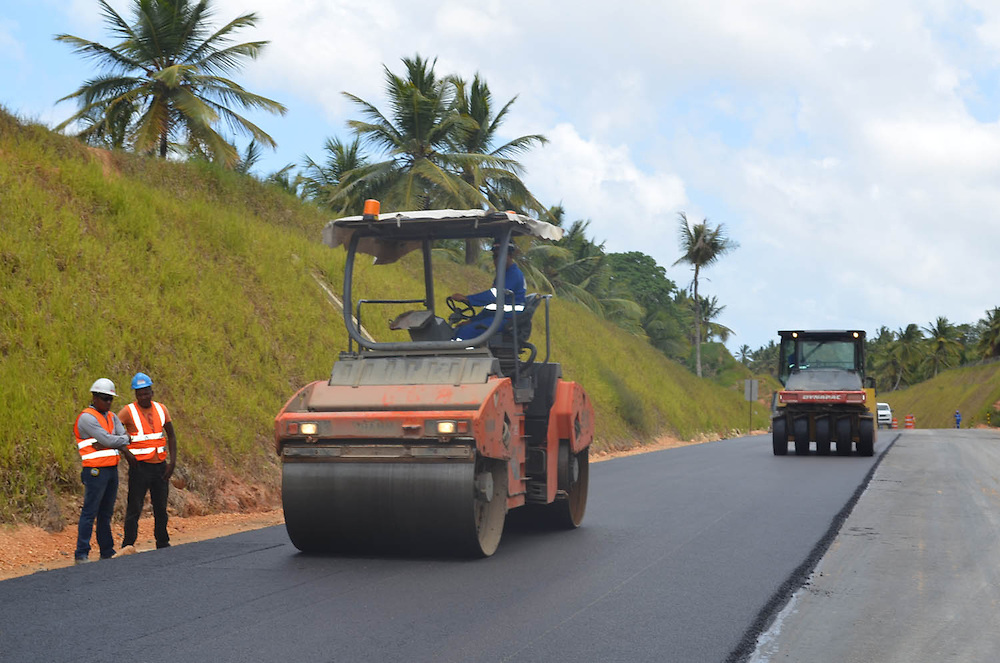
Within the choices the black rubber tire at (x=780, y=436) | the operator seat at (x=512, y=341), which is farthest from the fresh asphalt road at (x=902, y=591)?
the black rubber tire at (x=780, y=436)

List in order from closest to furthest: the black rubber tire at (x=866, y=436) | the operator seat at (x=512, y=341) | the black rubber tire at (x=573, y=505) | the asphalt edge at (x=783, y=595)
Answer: the asphalt edge at (x=783, y=595) < the operator seat at (x=512, y=341) < the black rubber tire at (x=573, y=505) < the black rubber tire at (x=866, y=436)

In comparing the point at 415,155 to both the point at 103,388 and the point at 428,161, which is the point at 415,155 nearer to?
the point at 428,161

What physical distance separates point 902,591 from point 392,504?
3543mm

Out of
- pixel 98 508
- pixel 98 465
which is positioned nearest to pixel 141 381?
pixel 98 465

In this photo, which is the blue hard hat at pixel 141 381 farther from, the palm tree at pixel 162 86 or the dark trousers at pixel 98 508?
the palm tree at pixel 162 86

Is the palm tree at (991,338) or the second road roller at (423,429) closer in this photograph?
the second road roller at (423,429)

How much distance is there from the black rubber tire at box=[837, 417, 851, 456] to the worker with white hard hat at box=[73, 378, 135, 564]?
17.0m

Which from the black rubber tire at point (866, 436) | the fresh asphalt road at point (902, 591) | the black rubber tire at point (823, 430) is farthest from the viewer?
the black rubber tire at point (823, 430)

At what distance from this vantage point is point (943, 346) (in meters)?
101

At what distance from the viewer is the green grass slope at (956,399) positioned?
65.1 meters

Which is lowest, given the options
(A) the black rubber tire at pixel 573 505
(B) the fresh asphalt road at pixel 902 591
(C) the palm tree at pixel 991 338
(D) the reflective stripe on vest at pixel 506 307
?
(B) the fresh asphalt road at pixel 902 591

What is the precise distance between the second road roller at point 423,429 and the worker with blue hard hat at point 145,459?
182 centimetres

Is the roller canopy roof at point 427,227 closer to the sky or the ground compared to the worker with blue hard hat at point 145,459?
closer to the sky

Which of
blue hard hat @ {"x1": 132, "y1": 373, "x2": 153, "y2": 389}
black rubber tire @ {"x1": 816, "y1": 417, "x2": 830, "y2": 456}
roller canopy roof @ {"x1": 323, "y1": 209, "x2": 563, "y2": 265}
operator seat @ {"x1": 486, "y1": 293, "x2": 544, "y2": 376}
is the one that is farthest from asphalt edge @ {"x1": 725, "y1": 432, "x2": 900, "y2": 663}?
black rubber tire @ {"x1": 816, "y1": 417, "x2": 830, "y2": 456}
